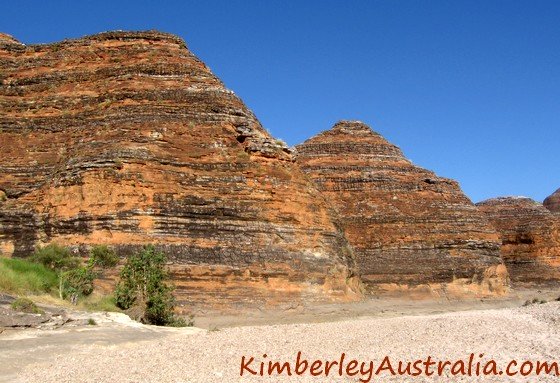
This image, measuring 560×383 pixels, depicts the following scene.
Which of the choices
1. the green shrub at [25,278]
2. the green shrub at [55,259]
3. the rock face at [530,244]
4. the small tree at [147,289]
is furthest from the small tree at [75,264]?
the rock face at [530,244]

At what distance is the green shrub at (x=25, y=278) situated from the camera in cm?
1869

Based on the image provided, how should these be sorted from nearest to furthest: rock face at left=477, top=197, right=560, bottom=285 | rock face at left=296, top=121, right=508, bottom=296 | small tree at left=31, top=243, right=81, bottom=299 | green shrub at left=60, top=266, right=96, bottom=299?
green shrub at left=60, top=266, right=96, bottom=299, small tree at left=31, top=243, right=81, bottom=299, rock face at left=296, top=121, right=508, bottom=296, rock face at left=477, top=197, right=560, bottom=285

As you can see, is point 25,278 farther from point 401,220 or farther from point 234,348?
point 401,220

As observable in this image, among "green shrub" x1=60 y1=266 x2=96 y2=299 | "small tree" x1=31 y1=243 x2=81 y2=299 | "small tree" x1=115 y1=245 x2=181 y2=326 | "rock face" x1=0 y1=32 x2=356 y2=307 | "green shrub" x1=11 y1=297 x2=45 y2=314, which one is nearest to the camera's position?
"green shrub" x1=11 y1=297 x2=45 y2=314

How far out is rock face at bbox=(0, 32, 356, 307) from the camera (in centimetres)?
2505

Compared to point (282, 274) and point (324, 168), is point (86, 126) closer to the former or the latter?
point (282, 274)

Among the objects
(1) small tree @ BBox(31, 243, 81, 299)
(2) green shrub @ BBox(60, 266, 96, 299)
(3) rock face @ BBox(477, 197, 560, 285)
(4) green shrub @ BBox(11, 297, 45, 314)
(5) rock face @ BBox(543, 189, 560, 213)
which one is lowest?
(4) green shrub @ BBox(11, 297, 45, 314)

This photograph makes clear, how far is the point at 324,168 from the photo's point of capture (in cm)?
4825

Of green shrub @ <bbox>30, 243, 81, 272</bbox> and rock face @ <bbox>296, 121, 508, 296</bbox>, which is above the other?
rock face @ <bbox>296, 121, 508, 296</bbox>

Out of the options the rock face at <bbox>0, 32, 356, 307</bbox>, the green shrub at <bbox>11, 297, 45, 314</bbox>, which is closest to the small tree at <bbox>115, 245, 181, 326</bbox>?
the rock face at <bbox>0, 32, 356, 307</bbox>

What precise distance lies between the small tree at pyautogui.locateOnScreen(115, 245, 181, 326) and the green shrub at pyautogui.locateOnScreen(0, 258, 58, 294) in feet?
7.90

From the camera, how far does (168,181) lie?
26.0 metres

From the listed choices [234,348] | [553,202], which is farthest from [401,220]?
[553,202]

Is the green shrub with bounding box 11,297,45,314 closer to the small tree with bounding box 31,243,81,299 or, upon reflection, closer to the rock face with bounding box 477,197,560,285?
the small tree with bounding box 31,243,81,299
